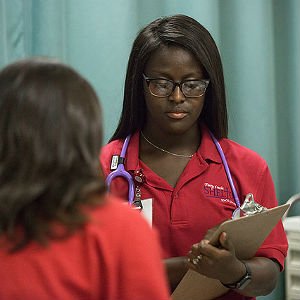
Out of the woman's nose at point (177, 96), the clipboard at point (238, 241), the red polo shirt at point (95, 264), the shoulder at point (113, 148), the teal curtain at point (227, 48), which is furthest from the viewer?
the teal curtain at point (227, 48)

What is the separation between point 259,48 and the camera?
2.59 metres

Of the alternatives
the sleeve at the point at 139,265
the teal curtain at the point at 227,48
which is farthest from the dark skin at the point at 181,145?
the teal curtain at the point at 227,48

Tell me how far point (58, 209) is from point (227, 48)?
5.99ft

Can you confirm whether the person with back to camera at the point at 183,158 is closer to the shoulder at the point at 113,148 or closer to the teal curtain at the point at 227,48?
the shoulder at the point at 113,148

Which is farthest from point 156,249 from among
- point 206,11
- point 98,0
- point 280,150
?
point 280,150

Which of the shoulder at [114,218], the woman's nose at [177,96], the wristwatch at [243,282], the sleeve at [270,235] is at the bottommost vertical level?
the wristwatch at [243,282]

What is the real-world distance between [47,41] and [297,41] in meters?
1.19

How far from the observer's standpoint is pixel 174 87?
5.07 feet

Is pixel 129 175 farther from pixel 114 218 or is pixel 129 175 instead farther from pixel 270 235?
pixel 114 218

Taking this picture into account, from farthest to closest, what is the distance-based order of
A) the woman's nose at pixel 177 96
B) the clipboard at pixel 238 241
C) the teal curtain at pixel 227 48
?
the teal curtain at pixel 227 48 → the woman's nose at pixel 177 96 → the clipboard at pixel 238 241

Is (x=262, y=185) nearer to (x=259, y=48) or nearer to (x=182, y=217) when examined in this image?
(x=182, y=217)

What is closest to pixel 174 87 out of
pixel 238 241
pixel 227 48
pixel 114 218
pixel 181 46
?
pixel 181 46

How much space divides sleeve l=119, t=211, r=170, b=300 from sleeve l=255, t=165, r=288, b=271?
71cm

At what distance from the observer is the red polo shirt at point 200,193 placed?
154cm
